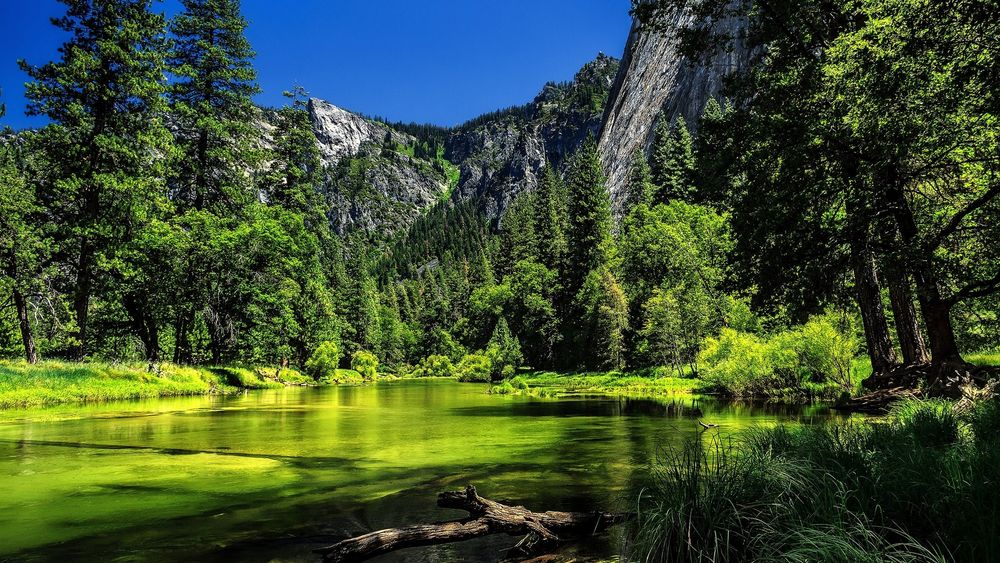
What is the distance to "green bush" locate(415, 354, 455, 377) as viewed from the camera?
288 ft

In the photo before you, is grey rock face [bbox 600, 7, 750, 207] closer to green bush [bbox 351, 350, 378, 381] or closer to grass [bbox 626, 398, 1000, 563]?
green bush [bbox 351, 350, 378, 381]

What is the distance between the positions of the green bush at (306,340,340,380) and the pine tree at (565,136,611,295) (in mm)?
24923

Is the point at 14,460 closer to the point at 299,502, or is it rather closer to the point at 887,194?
the point at 299,502

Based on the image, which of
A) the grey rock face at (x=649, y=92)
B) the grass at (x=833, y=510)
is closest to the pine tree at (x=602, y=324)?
the grey rock face at (x=649, y=92)

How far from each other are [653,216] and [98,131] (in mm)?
38149

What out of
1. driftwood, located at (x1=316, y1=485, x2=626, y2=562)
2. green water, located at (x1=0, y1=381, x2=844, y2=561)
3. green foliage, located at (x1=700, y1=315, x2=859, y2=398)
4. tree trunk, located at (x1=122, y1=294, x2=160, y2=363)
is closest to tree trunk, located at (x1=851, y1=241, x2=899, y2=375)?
green water, located at (x1=0, y1=381, x2=844, y2=561)

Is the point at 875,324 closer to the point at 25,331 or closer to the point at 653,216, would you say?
the point at 25,331

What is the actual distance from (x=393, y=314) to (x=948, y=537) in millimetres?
106364

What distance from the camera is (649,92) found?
77812 mm

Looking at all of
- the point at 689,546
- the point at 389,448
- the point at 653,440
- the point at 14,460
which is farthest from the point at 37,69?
the point at 689,546

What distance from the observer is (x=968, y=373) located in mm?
10812

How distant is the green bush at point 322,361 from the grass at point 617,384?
19.9 meters

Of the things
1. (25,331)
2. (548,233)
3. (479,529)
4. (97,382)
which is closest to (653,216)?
(548,233)

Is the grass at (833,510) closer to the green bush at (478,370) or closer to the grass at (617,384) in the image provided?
the grass at (617,384)
